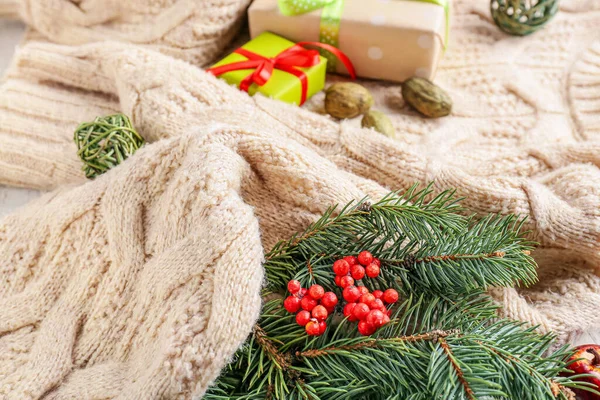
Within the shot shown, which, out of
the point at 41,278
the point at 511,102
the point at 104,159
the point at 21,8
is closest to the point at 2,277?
the point at 41,278

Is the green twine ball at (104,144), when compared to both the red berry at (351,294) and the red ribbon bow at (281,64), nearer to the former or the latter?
the red ribbon bow at (281,64)

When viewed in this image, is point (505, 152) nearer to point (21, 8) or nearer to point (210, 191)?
point (210, 191)

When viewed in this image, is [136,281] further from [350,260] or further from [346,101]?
[346,101]

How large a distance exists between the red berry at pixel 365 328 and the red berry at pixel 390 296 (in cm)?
4

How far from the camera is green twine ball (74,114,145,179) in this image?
28.8 inches

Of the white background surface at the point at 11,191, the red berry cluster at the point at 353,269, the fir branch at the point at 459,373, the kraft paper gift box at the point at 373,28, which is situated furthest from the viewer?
the kraft paper gift box at the point at 373,28

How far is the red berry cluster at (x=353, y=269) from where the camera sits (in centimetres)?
53

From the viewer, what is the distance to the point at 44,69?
37.0 inches

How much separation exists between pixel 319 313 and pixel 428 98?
565 millimetres

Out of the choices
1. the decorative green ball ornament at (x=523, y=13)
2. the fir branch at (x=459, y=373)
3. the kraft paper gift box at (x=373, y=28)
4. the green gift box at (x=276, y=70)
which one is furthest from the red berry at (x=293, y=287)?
the decorative green ball ornament at (x=523, y=13)

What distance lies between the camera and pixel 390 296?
0.52 m

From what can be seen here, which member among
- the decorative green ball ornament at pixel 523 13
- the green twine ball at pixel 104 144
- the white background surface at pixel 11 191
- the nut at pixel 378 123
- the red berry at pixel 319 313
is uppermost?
the decorative green ball ornament at pixel 523 13

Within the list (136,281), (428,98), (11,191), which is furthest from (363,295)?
(11,191)

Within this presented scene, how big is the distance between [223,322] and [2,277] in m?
0.35
